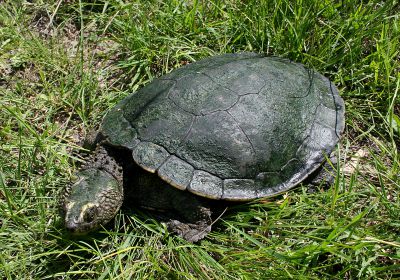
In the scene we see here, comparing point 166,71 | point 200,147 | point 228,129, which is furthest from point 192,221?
point 166,71

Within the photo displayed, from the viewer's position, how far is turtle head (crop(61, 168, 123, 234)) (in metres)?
2.57

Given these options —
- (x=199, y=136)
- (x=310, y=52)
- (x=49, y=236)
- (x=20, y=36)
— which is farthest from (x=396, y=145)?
(x=20, y=36)

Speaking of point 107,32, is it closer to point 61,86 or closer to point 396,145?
point 61,86

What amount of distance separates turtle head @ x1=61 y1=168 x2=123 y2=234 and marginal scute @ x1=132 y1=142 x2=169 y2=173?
0.23 m

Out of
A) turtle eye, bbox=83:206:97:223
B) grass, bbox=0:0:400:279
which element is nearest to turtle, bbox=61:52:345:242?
turtle eye, bbox=83:206:97:223

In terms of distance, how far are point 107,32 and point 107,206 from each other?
Result: 6.71 ft

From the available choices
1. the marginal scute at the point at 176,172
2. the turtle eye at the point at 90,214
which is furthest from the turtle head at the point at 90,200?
the marginal scute at the point at 176,172

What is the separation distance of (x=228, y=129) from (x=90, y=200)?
0.94 meters

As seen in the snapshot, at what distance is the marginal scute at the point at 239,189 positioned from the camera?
279 centimetres

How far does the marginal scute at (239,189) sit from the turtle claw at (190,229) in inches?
9.8

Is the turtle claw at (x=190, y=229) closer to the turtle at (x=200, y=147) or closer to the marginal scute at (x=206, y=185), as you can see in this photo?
the turtle at (x=200, y=147)

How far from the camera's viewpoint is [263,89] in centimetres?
299

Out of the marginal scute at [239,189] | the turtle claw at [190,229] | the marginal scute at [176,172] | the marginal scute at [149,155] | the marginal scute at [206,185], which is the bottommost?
the turtle claw at [190,229]

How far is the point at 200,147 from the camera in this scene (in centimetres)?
278
